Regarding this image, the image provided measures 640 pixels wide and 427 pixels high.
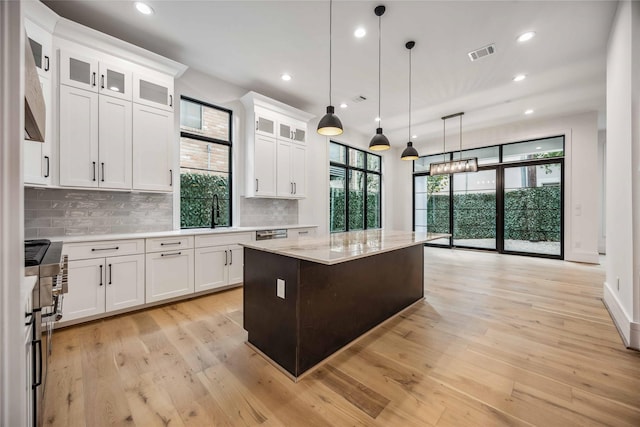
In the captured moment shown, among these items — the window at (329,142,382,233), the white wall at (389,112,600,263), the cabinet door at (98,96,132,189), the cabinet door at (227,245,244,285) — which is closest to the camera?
the cabinet door at (98,96,132,189)

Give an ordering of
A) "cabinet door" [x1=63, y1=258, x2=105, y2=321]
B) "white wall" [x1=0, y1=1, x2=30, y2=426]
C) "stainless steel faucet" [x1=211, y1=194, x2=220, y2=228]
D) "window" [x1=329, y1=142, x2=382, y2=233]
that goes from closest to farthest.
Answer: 1. "white wall" [x1=0, y1=1, x2=30, y2=426]
2. "cabinet door" [x1=63, y1=258, x2=105, y2=321]
3. "stainless steel faucet" [x1=211, y1=194, x2=220, y2=228]
4. "window" [x1=329, y1=142, x2=382, y2=233]

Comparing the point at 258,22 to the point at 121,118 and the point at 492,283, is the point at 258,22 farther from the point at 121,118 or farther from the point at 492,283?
the point at 492,283

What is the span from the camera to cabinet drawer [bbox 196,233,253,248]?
11.3ft

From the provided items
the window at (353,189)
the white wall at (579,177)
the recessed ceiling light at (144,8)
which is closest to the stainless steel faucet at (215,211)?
the recessed ceiling light at (144,8)

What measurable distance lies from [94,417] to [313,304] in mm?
1417

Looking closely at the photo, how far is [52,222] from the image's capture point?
2797mm

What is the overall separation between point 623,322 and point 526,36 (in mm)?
3225

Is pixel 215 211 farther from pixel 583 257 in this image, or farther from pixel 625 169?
pixel 583 257

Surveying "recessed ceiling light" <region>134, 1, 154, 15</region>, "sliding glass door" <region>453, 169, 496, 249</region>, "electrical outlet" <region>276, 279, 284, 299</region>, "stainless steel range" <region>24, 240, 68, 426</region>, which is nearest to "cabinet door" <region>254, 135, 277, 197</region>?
"recessed ceiling light" <region>134, 1, 154, 15</region>

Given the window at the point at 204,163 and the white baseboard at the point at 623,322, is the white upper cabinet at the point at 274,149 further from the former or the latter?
the white baseboard at the point at 623,322

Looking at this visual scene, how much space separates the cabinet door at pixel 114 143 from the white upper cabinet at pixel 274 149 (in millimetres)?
1667

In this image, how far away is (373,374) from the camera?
1.91 m

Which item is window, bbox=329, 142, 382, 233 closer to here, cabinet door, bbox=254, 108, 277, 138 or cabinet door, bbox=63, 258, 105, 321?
cabinet door, bbox=254, 108, 277, 138

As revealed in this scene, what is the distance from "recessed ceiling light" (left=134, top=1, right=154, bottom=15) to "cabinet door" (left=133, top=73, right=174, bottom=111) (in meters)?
0.65
